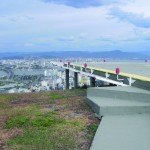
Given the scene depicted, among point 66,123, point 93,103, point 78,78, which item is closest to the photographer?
point 66,123

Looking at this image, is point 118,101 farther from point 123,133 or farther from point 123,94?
point 123,133

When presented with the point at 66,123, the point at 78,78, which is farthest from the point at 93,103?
the point at 78,78

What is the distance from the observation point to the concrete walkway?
5148 mm

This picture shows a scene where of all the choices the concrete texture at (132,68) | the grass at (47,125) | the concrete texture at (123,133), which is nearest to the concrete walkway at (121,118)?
the concrete texture at (123,133)

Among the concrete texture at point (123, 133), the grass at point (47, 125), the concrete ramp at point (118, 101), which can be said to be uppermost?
the concrete ramp at point (118, 101)

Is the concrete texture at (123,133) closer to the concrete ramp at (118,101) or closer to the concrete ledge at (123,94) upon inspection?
the concrete ramp at (118,101)

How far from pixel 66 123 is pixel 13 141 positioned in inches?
57.4

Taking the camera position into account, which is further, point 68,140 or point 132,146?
point 68,140

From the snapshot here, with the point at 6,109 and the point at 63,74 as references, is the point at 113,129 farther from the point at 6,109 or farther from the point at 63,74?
the point at 63,74

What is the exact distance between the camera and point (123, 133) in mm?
5664

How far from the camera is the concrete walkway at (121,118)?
5.15 m

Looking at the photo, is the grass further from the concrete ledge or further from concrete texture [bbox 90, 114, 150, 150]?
the concrete ledge

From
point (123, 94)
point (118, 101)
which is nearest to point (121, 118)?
point (118, 101)

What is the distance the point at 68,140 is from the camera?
5.77 meters
